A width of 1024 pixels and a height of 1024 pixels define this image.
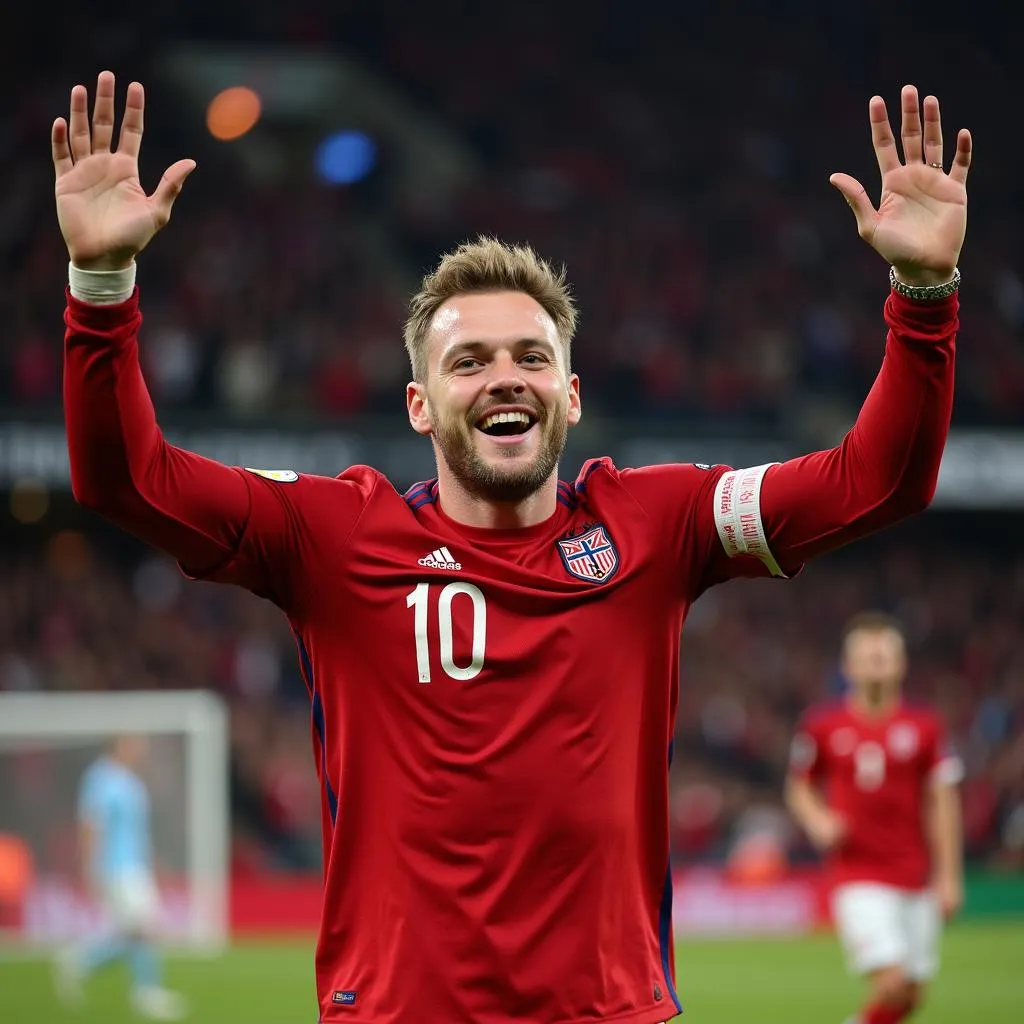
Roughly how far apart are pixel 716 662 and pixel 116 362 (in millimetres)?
20680

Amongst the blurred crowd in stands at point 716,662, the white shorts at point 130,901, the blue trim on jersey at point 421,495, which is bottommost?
the white shorts at point 130,901

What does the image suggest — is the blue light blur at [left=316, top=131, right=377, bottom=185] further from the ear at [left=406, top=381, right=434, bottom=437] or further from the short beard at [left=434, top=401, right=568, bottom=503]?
the short beard at [left=434, top=401, right=568, bottom=503]

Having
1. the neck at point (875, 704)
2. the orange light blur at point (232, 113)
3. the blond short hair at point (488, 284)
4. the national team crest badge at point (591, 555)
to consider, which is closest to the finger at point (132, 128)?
the blond short hair at point (488, 284)

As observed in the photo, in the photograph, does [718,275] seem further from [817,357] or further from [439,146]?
[439,146]

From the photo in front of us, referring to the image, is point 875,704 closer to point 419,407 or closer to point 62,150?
point 419,407

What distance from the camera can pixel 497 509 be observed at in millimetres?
3629

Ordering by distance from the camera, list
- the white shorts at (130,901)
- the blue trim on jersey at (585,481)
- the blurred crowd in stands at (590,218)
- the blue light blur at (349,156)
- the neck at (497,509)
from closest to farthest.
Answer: the neck at (497,509)
the blue trim on jersey at (585,481)
the white shorts at (130,901)
the blurred crowd in stands at (590,218)
the blue light blur at (349,156)

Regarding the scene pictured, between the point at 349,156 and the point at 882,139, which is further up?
the point at 349,156

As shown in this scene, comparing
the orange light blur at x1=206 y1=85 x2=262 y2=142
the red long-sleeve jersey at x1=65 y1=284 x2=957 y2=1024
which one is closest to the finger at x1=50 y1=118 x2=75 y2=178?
the red long-sleeve jersey at x1=65 y1=284 x2=957 y2=1024

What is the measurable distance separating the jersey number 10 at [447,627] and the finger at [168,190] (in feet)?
2.78

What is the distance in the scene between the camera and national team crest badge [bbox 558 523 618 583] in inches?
138

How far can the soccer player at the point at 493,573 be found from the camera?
3.25 metres

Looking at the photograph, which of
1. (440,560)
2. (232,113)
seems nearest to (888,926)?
(440,560)

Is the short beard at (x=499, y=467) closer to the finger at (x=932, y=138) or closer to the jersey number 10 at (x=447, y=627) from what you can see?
the jersey number 10 at (x=447, y=627)
